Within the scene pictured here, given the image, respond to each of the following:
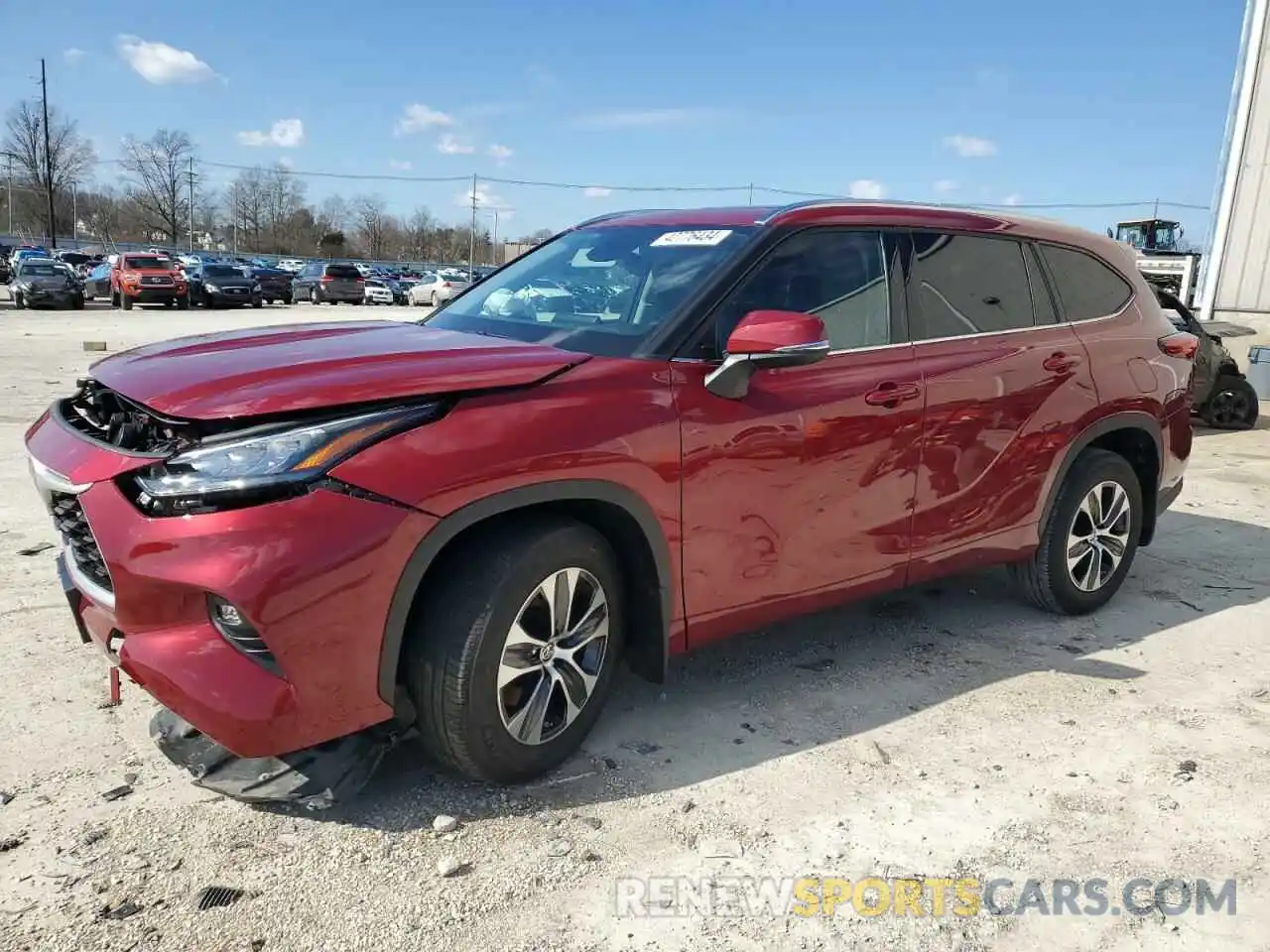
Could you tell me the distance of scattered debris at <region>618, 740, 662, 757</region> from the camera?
10.5 ft

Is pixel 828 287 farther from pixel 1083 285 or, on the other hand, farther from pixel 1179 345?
pixel 1179 345

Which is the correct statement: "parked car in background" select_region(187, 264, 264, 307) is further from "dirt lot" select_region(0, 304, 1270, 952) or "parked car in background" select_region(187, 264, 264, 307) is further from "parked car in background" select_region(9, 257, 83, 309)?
"dirt lot" select_region(0, 304, 1270, 952)

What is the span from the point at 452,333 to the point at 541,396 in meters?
0.80

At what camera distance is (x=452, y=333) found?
337cm

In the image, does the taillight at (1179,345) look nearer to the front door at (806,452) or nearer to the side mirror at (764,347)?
the front door at (806,452)

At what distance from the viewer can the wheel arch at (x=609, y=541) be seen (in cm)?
250

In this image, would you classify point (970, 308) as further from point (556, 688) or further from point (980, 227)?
point (556, 688)

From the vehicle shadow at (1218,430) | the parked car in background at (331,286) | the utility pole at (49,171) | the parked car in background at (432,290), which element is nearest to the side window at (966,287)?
the vehicle shadow at (1218,430)

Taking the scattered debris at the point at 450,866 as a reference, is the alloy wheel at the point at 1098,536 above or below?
above

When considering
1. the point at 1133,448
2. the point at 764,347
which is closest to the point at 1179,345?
the point at 1133,448

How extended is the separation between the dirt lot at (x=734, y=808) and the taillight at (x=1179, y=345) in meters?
1.43

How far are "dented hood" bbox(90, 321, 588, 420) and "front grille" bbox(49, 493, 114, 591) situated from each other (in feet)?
1.19

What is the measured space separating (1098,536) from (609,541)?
283 cm

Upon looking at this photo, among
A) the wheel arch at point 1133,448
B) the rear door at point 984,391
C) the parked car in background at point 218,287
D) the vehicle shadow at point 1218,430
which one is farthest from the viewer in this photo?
the parked car in background at point 218,287
